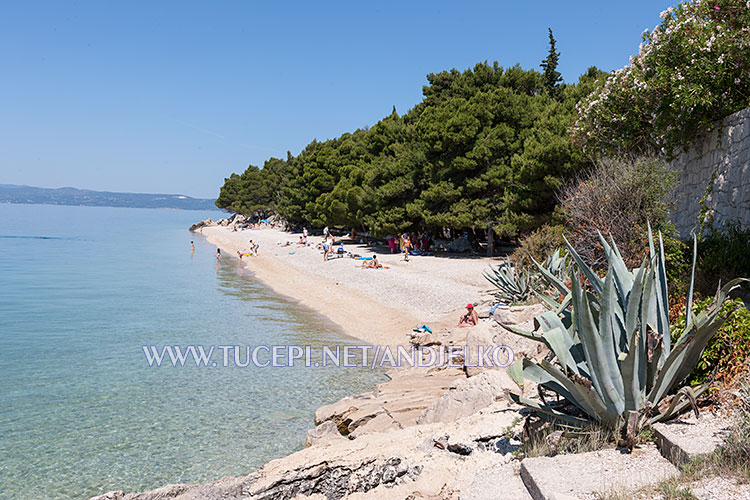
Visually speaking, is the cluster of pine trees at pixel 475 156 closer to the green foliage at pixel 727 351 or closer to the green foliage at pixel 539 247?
the green foliage at pixel 539 247

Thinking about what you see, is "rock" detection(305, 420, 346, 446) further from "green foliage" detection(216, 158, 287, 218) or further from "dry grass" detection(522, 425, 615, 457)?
"green foliage" detection(216, 158, 287, 218)

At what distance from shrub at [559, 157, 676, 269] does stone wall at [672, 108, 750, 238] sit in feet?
1.53

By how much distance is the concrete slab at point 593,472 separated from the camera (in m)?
3.13

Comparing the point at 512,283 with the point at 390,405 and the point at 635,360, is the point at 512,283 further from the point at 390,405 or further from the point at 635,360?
the point at 635,360

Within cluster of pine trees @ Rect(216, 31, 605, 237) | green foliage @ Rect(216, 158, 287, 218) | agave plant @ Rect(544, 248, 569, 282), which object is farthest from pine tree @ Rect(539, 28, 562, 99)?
green foliage @ Rect(216, 158, 287, 218)

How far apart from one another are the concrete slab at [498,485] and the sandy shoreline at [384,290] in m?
9.89

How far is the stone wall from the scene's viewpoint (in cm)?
882

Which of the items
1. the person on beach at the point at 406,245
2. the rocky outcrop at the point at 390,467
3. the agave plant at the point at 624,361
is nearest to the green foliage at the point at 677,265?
the agave plant at the point at 624,361

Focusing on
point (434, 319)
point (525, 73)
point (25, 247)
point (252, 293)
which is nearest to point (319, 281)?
point (252, 293)

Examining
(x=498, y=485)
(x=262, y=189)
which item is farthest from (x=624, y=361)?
(x=262, y=189)

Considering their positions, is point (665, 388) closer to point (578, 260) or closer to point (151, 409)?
point (578, 260)

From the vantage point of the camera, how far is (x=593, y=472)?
3.36m

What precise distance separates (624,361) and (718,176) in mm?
7831

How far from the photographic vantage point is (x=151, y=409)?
9.48 m
